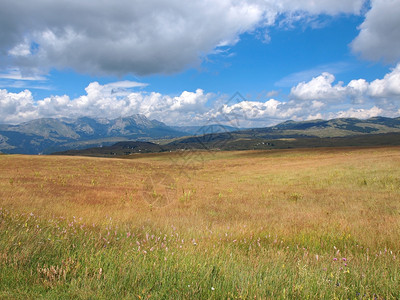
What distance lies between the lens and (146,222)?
7.54m

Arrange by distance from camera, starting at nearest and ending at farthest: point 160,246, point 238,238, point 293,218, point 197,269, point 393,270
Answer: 1. point 197,269
2. point 393,270
3. point 160,246
4. point 238,238
5. point 293,218

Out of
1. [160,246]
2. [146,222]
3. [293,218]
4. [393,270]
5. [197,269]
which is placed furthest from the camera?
[293,218]

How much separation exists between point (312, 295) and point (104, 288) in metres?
2.73

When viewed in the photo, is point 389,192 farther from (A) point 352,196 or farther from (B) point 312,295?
(B) point 312,295

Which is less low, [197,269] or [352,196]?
[197,269]

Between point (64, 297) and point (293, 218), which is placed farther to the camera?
point (293, 218)

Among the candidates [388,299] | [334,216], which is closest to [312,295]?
[388,299]

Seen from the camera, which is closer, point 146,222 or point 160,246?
point 160,246

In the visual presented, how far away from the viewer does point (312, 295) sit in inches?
119

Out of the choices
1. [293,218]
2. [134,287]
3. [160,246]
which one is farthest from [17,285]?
[293,218]

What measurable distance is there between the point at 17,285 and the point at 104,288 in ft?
3.77

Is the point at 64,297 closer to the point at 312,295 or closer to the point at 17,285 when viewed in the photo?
the point at 17,285

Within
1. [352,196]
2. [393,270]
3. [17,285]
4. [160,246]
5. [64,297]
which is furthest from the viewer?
[352,196]

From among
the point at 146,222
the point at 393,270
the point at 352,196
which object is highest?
the point at 393,270
